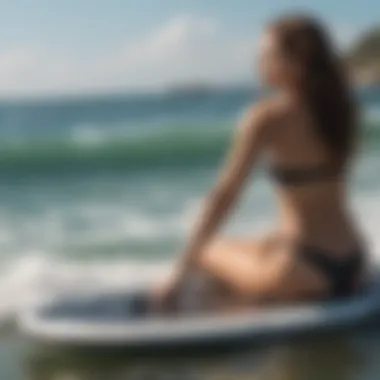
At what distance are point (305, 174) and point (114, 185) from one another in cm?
142

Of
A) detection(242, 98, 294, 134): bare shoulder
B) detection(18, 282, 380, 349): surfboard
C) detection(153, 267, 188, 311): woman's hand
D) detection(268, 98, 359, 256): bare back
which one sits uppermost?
detection(242, 98, 294, 134): bare shoulder

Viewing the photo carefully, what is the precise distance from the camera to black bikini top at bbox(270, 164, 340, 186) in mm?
1956

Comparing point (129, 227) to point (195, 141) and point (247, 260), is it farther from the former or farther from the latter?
point (247, 260)

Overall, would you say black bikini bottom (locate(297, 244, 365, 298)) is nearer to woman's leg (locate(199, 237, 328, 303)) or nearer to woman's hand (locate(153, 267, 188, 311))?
woman's leg (locate(199, 237, 328, 303))

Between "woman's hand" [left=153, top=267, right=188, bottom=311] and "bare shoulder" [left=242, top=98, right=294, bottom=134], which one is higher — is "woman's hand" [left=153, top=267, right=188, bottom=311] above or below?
below

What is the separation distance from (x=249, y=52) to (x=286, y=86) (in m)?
1.01

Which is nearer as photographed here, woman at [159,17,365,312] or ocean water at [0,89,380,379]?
woman at [159,17,365,312]

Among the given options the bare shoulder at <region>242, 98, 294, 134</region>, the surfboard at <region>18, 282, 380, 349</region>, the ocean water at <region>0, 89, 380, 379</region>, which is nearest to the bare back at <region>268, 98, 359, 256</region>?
the bare shoulder at <region>242, 98, 294, 134</region>

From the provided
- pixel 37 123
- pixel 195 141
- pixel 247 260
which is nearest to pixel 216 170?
pixel 195 141

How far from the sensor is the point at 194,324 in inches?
73.9

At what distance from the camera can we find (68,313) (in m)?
2.01

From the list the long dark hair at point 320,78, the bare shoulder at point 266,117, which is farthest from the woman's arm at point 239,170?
the long dark hair at point 320,78

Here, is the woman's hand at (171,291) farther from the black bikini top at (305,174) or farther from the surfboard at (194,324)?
the black bikini top at (305,174)

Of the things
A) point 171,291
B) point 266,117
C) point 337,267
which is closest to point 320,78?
point 266,117
